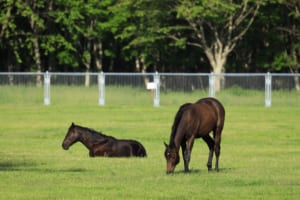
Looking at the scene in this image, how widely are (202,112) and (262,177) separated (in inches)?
73.7

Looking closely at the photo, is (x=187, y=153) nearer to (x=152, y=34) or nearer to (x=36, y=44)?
(x=152, y=34)

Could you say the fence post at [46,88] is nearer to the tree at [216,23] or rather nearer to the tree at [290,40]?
the tree at [216,23]

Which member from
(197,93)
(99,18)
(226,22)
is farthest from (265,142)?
(99,18)

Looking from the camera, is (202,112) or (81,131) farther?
(81,131)

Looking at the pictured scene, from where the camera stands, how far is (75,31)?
235 ft

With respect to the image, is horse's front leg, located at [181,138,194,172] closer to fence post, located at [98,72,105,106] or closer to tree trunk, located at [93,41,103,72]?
fence post, located at [98,72,105,106]

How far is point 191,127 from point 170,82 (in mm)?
33387

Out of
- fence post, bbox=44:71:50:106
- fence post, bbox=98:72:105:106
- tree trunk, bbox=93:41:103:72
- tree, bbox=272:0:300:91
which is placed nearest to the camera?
fence post, bbox=44:71:50:106

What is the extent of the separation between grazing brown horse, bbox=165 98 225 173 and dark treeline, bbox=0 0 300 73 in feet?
136

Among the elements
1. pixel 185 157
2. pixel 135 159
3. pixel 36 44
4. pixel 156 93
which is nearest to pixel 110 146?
pixel 135 159

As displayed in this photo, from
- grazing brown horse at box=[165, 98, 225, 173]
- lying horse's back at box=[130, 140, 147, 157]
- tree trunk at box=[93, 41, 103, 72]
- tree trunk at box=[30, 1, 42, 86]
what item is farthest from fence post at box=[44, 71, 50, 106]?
grazing brown horse at box=[165, 98, 225, 173]

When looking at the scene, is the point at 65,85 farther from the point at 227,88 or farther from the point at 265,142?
the point at 265,142

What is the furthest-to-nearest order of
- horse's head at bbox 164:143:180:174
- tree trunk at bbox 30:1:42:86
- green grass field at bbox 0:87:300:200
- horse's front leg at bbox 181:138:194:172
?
tree trunk at bbox 30:1:42:86
horse's front leg at bbox 181:138:194:172
horse's head at bbox 164:143:180:174
green grass field at bbox 0:87:300:200

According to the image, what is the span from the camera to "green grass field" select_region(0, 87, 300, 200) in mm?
16641
